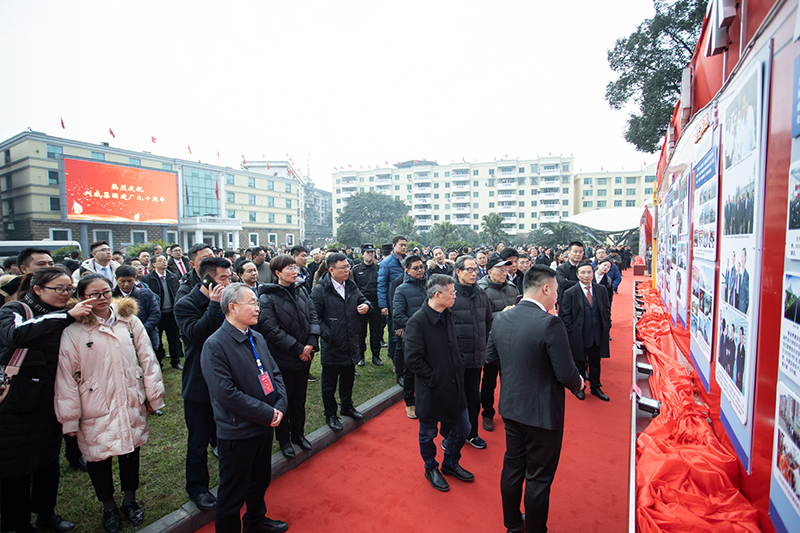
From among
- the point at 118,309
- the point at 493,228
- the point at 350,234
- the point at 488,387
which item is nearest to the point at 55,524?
the point at 118,309

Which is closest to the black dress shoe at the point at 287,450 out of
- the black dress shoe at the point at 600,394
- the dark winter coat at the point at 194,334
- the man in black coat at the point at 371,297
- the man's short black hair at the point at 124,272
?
the dark winter coat at the point at 194,334

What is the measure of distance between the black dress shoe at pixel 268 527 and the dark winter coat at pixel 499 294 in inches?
124

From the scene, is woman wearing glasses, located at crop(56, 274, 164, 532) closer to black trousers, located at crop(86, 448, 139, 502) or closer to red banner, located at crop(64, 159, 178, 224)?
black trousers, located at crop(86, 448, 139, 502)

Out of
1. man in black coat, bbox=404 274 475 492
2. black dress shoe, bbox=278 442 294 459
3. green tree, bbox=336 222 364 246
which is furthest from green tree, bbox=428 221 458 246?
man in black coat, bbox=404 274 475 492

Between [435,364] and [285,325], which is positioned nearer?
[435,364]

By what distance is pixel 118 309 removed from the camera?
2.88 metres

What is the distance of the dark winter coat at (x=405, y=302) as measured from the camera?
4.73 metres

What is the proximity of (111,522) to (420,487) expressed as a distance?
2.35 m

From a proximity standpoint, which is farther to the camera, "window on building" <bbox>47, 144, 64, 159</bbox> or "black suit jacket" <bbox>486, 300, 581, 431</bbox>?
"window on building" <bbox>47, 144, 64, 159</bbox>

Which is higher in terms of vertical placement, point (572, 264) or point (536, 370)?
point (572, 264)

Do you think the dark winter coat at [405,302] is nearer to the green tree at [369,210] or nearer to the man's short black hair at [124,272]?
the man's short black hair at [124,272]

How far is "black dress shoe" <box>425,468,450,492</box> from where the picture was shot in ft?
10.8

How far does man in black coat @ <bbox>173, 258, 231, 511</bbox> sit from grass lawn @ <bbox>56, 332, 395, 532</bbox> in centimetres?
22

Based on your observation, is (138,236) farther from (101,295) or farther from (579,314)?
(579,314)
